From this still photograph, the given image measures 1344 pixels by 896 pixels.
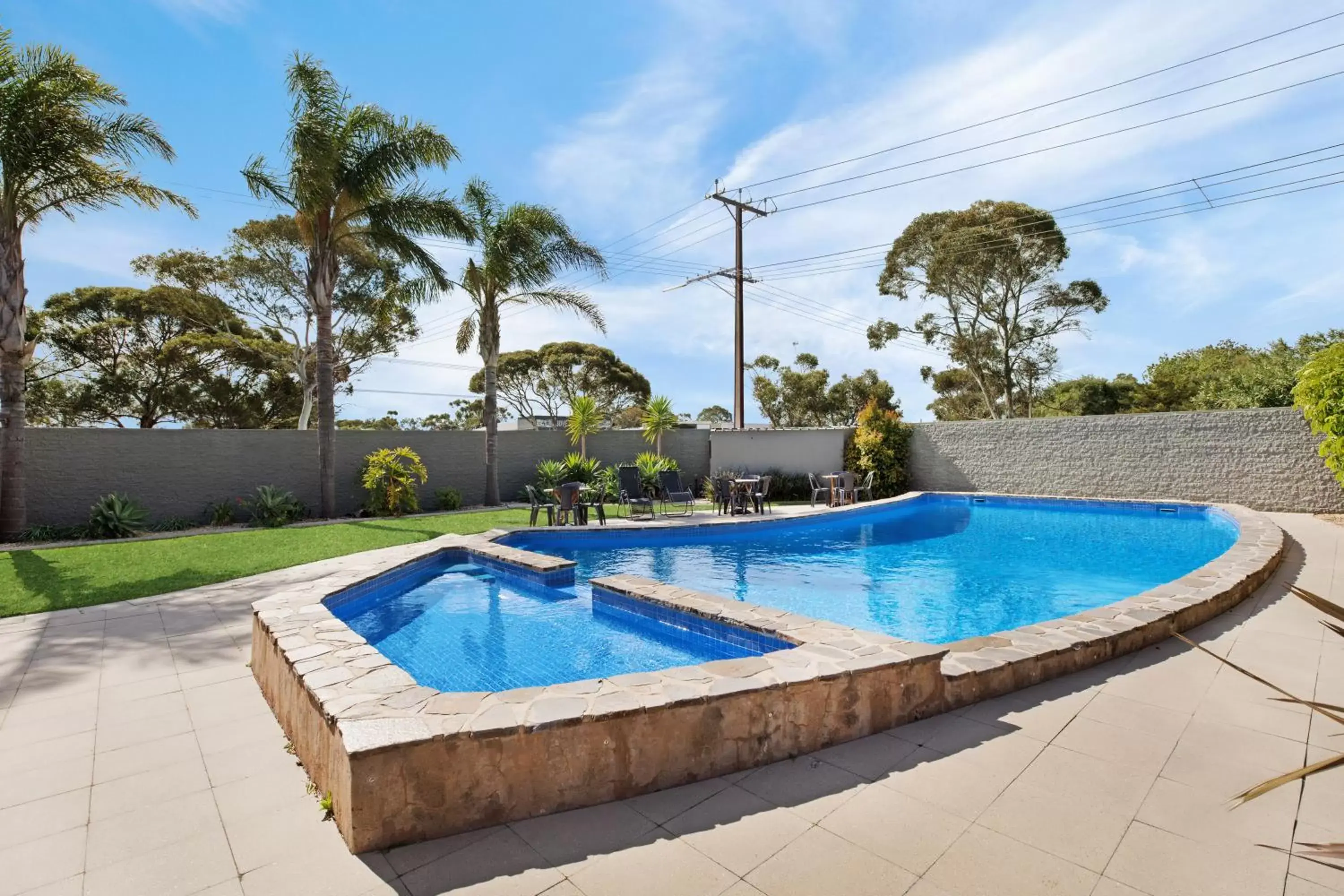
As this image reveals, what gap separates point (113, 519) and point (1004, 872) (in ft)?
44.6

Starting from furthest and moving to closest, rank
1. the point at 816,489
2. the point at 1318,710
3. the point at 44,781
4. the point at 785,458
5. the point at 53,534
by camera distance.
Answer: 1. the point at 785,458
2. the point at 816,489
3. the point at 53,534
4. the point at 44,781
5. the point at 1318,710

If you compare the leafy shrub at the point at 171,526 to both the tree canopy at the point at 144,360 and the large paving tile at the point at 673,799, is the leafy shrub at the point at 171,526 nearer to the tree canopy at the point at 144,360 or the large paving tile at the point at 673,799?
the large paving tile at the point at 673,799

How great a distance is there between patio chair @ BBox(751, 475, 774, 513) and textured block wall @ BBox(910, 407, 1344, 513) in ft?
19.3

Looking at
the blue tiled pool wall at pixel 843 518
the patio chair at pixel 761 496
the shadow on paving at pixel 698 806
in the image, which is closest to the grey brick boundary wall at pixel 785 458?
the blue tiled pool wall at pixel 843 518

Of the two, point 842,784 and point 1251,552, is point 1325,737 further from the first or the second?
point 1251,552

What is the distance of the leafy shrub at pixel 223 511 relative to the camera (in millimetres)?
11586

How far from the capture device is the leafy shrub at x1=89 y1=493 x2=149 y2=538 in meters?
10.3

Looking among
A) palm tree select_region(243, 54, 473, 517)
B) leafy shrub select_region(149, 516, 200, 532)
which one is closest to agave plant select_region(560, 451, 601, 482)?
palm tree select_region(243, 54, 473, 517)

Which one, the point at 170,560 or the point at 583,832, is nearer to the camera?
the point at 583,832

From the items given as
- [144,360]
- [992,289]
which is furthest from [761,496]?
[144,360]

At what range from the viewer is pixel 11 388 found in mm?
9648

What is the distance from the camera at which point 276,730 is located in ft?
10.9

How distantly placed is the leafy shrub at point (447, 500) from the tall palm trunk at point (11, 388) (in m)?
6.81

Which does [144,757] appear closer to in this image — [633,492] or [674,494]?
[633,492]
